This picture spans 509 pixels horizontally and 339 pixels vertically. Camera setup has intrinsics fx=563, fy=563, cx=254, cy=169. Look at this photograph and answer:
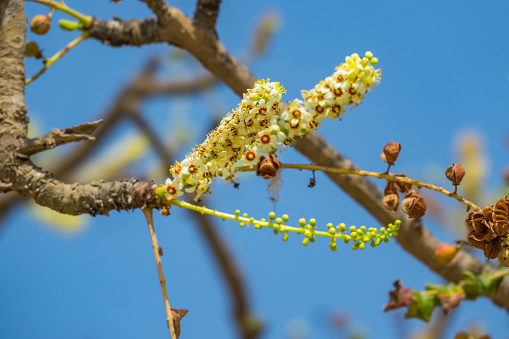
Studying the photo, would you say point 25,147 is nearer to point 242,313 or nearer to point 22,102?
point 22,102

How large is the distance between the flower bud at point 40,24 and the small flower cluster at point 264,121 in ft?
2.15

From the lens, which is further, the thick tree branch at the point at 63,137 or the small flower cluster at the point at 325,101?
the thick tree branch at the point at 63,137

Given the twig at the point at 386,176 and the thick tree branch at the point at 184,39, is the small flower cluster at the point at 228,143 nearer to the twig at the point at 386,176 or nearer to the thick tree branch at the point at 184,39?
the twig at the point at 386,176

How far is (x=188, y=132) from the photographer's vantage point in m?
3.30

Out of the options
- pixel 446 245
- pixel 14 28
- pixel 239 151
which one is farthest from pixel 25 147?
pixel 446 245

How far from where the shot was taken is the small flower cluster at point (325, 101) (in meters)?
0.89

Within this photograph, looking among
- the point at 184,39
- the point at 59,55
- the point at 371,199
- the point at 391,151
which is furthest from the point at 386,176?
the point at 59,55

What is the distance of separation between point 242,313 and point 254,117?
218 cm

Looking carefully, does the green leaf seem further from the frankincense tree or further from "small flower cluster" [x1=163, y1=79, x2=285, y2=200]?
"small flower cluster" [x1=163, y1=79, x2=285, y2=200]

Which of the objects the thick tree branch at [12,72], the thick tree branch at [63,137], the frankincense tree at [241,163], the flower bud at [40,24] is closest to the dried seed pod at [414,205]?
the frankincense tree at [241,163]

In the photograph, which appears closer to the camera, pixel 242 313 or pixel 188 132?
pixel 242 313

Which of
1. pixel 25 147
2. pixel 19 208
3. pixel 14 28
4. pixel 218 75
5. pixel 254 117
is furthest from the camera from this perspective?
pixel 19 208

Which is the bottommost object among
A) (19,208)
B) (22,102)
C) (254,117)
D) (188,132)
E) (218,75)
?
(254,117)

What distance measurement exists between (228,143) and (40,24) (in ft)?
2.37
